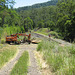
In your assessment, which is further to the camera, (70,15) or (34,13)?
(34,13)

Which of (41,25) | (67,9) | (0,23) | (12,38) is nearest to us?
(12,38)

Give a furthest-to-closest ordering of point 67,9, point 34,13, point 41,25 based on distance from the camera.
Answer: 1. point 34,13
2. point 41,25
3. point 67,9

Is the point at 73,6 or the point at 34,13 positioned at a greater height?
the point at 34,13

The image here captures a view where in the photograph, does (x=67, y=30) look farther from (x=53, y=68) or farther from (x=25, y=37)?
(x=53, y=68)

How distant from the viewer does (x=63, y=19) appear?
3084 cm

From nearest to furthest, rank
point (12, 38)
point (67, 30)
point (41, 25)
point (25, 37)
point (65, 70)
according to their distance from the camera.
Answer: point (65, 70) → point (12, 38) → point (25, 37) → point (67, 30) → point (41, 25)

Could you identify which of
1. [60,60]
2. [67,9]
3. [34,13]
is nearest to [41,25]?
[34,13]

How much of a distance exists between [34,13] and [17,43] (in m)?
111

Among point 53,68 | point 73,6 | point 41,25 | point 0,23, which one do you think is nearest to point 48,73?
point 53,68

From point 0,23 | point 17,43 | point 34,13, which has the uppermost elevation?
point 34,13

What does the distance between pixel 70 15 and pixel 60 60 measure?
1046 inches

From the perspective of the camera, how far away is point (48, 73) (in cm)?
587

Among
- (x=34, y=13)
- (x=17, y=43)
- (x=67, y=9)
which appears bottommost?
(x=17, y=43)

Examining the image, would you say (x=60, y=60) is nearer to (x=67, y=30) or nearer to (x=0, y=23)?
(x=67, y=30)
